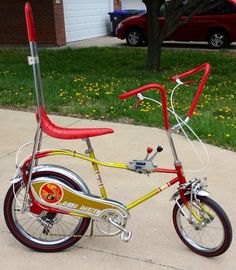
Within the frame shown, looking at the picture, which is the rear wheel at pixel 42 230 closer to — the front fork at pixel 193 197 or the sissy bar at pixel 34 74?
the sissy bar at pixel 34 74

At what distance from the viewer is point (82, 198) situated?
292 centimetres

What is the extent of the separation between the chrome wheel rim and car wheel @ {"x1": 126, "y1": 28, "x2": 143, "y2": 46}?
12454 millimetres

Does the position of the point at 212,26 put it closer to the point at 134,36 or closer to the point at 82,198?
the point at 134,36

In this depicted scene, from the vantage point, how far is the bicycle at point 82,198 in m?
2.84

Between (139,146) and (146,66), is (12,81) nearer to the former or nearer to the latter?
(146,66)

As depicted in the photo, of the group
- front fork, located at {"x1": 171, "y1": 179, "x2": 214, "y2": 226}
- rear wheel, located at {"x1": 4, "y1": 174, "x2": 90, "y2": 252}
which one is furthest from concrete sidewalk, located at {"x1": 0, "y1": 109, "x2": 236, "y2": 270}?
front fork, located at {"x1": 171, "y1": 179, "x2": 214, "y2": 226}

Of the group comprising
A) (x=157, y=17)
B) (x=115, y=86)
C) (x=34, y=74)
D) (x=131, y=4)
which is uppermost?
(x=34, y=74)

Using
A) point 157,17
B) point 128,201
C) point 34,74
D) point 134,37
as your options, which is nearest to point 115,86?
point 157,17

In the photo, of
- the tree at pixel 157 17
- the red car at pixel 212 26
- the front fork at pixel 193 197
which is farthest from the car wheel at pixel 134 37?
the front fork at pixel 193 197

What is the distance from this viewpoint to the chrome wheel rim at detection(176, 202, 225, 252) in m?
2.93

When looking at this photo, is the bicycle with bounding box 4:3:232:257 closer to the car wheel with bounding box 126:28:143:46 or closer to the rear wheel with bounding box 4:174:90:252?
the rear wheel with bounding box 4:174:90:252

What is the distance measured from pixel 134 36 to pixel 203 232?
12.6 meters

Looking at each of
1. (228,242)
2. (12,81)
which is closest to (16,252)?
(228,242)

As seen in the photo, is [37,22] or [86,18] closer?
[37,22]
